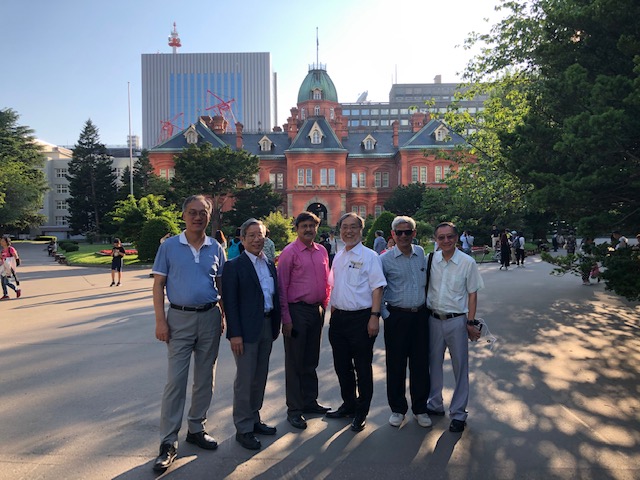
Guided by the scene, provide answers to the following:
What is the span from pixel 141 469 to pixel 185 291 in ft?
4.53

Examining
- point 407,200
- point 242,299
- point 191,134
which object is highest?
point 191,134

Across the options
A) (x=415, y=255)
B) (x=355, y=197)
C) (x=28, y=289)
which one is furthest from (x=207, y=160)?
(x=415, y=255)

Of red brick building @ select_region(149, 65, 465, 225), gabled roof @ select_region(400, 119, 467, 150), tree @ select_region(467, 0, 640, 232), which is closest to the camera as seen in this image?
tree @ select_region(467, 0, 640, 232)

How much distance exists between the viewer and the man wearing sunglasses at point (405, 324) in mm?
4480

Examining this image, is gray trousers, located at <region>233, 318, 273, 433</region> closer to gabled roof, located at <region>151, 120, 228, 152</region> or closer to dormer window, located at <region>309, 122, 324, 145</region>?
dormer window, located at <region>309, 122, 324, 145</region>

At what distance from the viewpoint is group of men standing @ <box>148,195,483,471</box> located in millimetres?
A: 4046

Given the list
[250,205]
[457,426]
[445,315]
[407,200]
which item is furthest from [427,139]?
[457,426]

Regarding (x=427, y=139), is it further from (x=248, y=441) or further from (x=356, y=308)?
(x=248, y=441)

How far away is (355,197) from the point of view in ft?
184

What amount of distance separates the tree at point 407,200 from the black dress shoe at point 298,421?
138 feet

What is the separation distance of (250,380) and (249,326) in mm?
492

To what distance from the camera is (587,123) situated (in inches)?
241

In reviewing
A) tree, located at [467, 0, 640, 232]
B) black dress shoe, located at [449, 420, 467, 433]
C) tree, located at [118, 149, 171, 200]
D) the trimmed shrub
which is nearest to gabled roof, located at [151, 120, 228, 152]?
tree, located at [118, 149, 171, 200]

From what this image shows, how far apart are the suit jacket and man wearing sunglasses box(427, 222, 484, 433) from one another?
5.57ft
